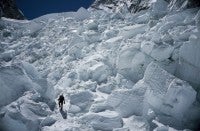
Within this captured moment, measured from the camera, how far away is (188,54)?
15656mm

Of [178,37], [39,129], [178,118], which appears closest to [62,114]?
[39,129]

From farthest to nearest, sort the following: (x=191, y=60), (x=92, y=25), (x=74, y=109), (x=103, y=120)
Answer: (x=92, y=25), (x=191, y=60), (x=74, y=109), (x=103, y=120)

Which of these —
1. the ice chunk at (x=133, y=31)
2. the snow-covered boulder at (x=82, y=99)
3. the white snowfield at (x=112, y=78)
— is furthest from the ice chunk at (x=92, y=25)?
the snow-covered boulder at (x=82, y=99)

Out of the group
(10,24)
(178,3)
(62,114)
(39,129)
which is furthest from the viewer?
(10,24)

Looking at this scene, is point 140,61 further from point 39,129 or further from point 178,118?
point 39,129

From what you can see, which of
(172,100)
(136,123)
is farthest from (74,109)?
(172,100)

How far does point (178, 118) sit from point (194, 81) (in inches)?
101

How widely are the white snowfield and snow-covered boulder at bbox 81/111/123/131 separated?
4 centimetres

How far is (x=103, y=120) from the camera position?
511 inches

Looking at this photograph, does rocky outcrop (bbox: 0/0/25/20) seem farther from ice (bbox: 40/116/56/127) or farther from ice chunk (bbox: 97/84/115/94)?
ice (bbox: 40/116/56/127)

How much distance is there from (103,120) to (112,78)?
4045 millimetres

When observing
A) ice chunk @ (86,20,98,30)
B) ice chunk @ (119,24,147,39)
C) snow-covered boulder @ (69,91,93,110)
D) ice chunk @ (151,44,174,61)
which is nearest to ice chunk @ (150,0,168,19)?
ice chunk @ (119,24,147,39)

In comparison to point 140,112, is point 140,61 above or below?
above

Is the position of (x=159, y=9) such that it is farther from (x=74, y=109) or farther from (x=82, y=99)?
(x=74, y=109)
